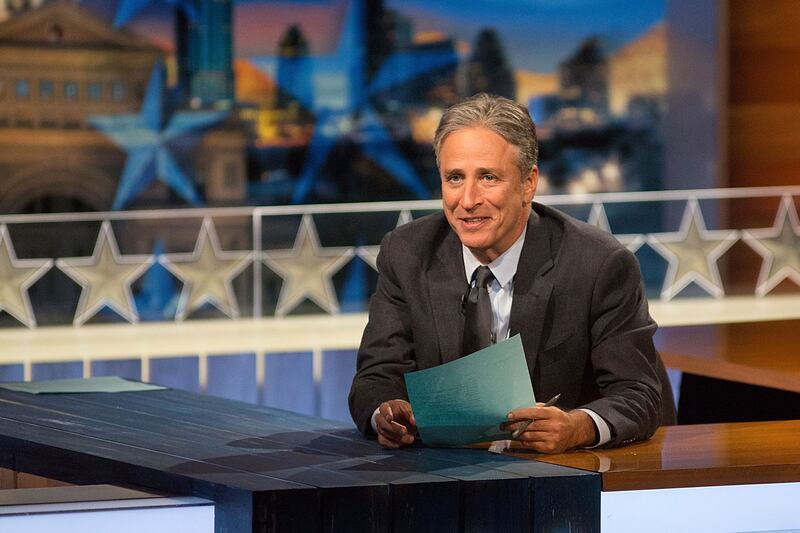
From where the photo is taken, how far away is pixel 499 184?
2082 mm

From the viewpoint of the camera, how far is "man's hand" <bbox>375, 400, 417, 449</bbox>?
1953 mm

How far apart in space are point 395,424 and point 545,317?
36 cm

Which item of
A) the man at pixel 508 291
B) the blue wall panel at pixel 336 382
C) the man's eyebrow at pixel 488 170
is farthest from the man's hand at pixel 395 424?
the blue wall panel at pixel 336 382

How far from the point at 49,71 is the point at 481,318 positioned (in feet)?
18.9

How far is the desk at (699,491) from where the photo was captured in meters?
1.72

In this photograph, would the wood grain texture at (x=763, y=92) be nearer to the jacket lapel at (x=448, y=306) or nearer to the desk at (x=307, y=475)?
the jacket lapel at (x=448, y=306)

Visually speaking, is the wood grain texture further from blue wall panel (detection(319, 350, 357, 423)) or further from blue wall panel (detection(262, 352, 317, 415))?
blue wall panel (detection(262, 352, 317, 415))

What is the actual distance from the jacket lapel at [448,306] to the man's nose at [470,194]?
0.18 metres

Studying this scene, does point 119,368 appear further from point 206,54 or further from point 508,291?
point 508,291

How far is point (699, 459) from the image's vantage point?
1812 mm

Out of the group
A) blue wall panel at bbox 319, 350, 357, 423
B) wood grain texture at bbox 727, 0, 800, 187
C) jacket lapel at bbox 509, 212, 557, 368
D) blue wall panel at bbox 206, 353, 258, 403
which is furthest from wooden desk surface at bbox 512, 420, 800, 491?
wood grain texture at bbox 727, 0, 800, 187

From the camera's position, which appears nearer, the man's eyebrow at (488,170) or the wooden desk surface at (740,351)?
the man's eyebrow at (488,170)

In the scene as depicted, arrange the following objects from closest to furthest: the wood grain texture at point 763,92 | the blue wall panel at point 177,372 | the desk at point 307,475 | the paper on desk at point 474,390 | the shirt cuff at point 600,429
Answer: the desk at point 307,475 → the paper on desk at point 474,390 → the shirt cuff at point 600,429 → the blue wall panel at point 177,372 → the wood grain texture at point 763,92

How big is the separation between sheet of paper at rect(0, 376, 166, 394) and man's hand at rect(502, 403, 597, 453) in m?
0.93
